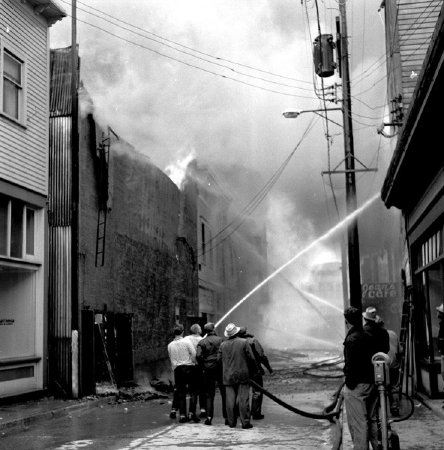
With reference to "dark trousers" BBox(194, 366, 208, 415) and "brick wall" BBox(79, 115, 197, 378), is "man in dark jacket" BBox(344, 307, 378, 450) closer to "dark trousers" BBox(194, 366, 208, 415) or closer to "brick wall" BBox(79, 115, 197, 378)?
"dark trousers" BBox(194, 366, 208, 415)

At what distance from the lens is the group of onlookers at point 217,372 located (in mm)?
11172

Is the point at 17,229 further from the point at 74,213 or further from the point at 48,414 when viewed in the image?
the point at 48,414

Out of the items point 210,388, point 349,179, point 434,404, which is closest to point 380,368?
point 434,404

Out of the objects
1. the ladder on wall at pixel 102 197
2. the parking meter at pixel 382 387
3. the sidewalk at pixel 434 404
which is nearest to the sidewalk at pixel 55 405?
the ladder on wall at pixel 102 197

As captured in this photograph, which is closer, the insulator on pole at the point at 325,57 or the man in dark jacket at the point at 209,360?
the man in dark jacket at the point at 209,360

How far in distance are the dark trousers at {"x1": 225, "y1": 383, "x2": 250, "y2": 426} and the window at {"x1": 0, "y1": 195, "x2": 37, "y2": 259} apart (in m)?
5.68

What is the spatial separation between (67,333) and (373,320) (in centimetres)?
878

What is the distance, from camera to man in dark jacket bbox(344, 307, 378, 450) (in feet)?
24.8

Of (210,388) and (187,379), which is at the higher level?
(187,379)

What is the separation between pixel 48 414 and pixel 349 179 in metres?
8.60

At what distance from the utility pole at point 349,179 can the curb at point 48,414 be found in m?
5.96

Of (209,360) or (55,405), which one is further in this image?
(55,405)

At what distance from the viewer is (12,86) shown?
15.0m

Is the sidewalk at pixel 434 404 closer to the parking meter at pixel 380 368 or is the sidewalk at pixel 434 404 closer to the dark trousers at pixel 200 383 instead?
the parking meter at pixel 380 368
